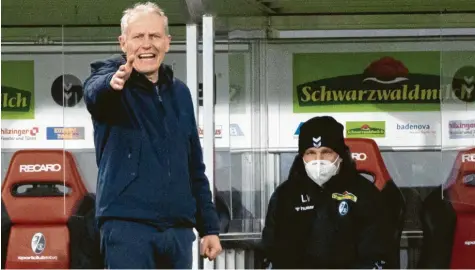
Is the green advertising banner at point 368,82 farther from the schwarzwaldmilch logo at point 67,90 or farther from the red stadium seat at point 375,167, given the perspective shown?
the schwarzwaldmilch logo at point 67,90

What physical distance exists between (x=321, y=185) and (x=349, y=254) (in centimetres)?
41

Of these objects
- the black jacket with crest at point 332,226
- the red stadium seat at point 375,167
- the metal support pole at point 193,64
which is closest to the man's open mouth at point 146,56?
the black jacket with crest at point 332,226

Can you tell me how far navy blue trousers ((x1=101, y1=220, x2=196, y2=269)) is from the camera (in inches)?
193

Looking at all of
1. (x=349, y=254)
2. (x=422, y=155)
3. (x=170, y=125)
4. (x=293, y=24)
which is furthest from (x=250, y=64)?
(x=170, y=125)

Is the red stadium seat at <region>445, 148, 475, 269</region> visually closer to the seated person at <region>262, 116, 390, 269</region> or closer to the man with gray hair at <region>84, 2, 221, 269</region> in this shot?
the seated person at <region>262, 116, 390, 269</region>

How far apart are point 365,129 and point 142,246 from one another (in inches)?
138

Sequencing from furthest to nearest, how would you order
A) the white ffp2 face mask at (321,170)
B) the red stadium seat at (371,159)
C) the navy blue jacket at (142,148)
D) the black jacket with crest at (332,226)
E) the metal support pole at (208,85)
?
1. the red stadium seat at (371,159)
2. the metal support pole at (208,85)
3. the white ffp2 face mask at (321,170)
4. the black jacket with crest at (332,226)
5. the navy blue jacket at (142,148)

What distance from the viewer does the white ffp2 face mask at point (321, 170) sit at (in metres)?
6.91

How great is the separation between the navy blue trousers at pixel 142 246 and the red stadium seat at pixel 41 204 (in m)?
3.43

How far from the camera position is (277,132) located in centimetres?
817

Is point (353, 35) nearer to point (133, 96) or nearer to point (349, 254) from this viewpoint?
point (349, 254)

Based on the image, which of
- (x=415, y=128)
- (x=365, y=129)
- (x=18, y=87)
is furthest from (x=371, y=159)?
(x=18, y=87)

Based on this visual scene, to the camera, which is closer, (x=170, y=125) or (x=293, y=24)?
(x=170, y=125)

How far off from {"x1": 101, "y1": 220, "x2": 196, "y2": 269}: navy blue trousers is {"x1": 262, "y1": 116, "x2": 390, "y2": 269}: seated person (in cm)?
172
